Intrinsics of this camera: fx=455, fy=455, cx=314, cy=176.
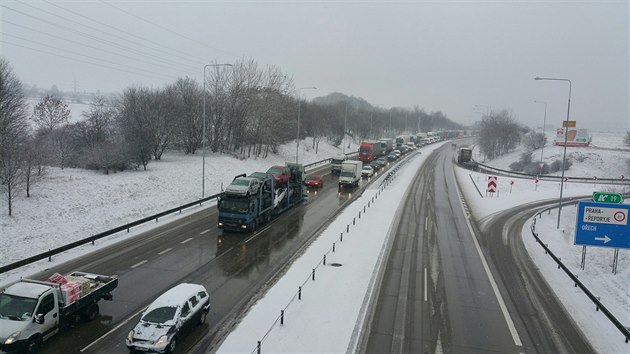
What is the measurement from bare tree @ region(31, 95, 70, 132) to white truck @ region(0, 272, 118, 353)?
4372 cm

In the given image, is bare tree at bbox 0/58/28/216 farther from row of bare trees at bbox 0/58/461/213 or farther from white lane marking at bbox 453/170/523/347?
white lane marking at bbox 453/170/523/347

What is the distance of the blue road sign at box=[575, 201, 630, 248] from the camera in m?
22.0

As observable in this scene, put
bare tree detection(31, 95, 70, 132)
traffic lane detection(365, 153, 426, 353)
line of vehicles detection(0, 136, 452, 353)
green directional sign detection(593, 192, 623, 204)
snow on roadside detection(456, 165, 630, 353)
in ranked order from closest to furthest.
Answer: line of vehicles detection(0, 136, 452, 353)
traffic lane detection(365, 153, 426, 353)
snow on roadside detection(456, 165, 630, 353)
green directional sign detection(593, 192, 623, 204)
bare tree detection(31, 95, 70, 132)

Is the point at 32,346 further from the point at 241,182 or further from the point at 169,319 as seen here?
the point at 241,182

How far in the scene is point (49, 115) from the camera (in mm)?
54312

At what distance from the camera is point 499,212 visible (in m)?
43.4

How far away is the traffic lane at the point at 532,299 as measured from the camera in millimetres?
16359

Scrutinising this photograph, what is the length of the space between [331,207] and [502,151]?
86.0 meters

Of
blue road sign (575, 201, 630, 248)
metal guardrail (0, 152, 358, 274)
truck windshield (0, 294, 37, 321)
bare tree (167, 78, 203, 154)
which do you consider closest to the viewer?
truck windshield (0, 294, 37, 321)

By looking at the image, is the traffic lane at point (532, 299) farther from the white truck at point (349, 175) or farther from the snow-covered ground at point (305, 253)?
the white truck at point (349, 175)

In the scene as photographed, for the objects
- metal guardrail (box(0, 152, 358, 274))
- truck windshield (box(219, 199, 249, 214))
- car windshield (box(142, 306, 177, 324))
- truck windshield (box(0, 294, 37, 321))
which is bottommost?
metal guardrail (box(0, 152, 358, 274))

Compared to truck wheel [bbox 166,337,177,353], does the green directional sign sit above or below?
above

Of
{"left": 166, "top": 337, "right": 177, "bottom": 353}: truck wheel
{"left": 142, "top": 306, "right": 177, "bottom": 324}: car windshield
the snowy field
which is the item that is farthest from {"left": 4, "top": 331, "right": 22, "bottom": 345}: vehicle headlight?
the snowy field

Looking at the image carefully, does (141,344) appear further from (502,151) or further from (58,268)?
(502,151)
